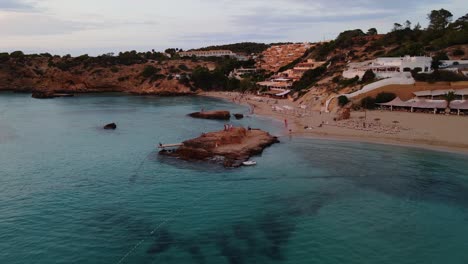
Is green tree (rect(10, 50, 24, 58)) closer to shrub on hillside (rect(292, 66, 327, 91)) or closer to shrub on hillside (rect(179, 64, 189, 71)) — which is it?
shrub on hillside (rect(179, 64, 189, 71))

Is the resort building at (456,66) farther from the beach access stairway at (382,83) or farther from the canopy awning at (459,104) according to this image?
the canopy awning at (459,104)

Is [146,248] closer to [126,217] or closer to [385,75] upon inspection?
[126,217]

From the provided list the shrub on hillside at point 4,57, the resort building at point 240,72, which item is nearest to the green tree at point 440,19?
the resort building at point 240,72

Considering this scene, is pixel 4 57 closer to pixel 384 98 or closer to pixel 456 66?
pixel 384 98

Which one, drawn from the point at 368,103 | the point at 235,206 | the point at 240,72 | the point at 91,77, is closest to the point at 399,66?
the point at 368,103

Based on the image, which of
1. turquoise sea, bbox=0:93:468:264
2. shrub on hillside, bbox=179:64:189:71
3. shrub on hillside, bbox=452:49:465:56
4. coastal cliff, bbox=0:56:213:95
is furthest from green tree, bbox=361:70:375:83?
shrub on hillside, bbox=179:64:189:71

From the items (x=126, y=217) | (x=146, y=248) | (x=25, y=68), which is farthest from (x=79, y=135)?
(x=25, y=68)
